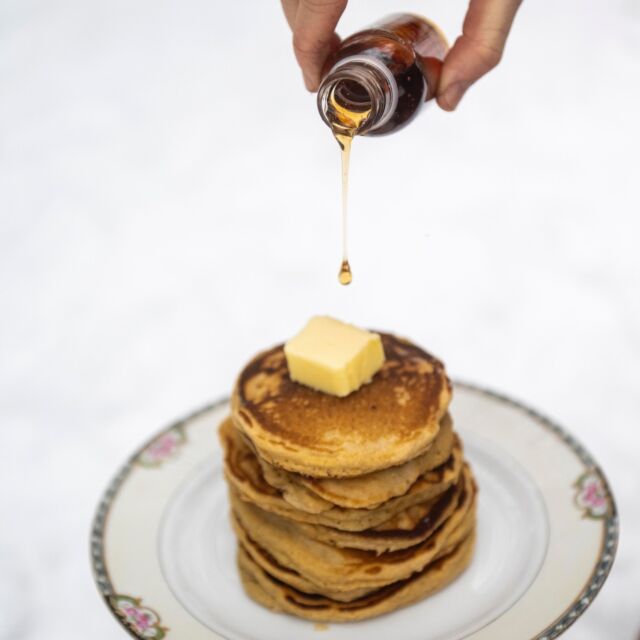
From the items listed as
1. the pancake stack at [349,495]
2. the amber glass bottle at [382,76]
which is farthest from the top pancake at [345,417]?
the amber glass bottle at [382,76]

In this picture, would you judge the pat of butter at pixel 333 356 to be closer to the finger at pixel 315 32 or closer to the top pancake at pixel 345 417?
the top pancake at pixel 345 417

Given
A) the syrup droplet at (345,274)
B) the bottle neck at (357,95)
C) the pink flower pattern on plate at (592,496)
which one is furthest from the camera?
the pink flower pattern on plate at (592,496)

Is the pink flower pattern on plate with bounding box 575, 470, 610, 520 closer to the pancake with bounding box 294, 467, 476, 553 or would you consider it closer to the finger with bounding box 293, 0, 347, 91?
the pancake with bounding box 294, 467, 476, 553

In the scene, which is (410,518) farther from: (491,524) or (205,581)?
(205,581)

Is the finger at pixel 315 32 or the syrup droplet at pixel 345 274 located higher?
the finger at pixel 315 32

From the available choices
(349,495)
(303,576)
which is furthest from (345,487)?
(303,576)

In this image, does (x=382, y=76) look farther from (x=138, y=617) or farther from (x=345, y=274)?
(x=138, y=617)

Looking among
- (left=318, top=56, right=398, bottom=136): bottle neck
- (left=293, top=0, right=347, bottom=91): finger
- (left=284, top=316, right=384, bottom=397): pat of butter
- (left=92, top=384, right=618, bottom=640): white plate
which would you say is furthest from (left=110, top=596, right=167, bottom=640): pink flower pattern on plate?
(left=293, top=0, right=347, bottom=91): finger
